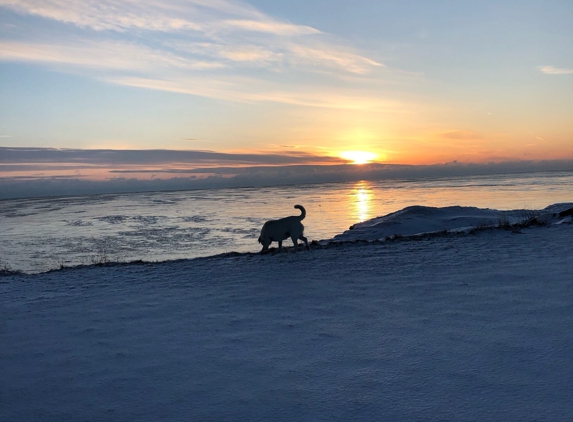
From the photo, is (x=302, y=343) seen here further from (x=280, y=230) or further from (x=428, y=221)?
(x=428, y=221)

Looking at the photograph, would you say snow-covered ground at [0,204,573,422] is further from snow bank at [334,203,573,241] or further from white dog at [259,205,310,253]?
snow bank at [334,203,573,241]

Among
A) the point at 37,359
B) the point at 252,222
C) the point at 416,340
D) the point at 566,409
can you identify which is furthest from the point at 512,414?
the point at 252,222

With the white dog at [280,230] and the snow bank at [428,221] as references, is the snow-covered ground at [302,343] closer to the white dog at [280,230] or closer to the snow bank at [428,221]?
the white dog at [280,230]

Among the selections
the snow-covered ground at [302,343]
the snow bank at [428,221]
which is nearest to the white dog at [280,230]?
the snow-covered ground at [302,343]

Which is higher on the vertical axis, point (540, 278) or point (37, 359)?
point (540, 278)

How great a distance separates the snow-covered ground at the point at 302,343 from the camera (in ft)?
10.5

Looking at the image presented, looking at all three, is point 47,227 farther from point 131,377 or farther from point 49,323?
point 131,377

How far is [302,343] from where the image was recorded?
14.0 ft

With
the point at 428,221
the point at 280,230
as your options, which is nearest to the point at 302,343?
the point at 280,230

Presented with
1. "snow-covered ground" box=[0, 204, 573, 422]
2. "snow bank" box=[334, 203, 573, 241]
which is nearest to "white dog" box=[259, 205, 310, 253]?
"snow-covered ground" box=[0, 204, 573, 422]

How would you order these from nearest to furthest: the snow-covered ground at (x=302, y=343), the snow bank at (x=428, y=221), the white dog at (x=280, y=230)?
the snow-covered ground at (x=302, y=343)
the white dog at (x=280, y=230)
the snow bank at (x=428, y=221)

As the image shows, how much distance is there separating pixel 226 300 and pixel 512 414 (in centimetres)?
379

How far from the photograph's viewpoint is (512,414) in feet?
9.64

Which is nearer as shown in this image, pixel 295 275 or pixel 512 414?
pixel 512 414
